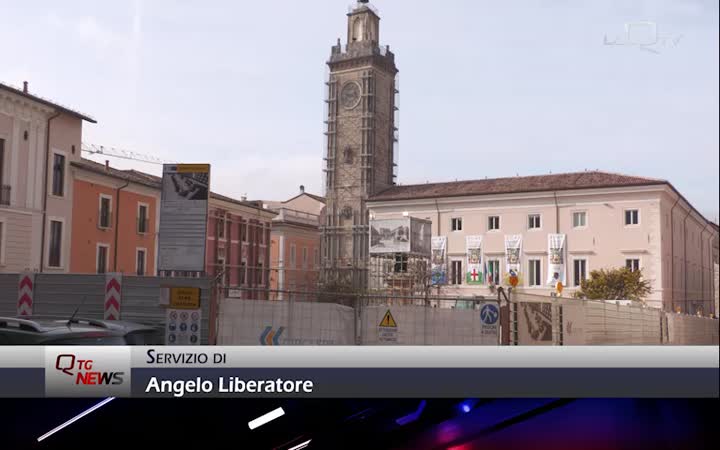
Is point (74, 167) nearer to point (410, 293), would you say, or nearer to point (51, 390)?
point (51, 390)

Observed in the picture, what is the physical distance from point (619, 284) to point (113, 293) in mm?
2639

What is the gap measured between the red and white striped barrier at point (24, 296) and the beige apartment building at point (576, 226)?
162cm

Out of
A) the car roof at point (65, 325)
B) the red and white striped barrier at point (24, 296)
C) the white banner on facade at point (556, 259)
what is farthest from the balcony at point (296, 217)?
the white banner on facade at point (556, 259)

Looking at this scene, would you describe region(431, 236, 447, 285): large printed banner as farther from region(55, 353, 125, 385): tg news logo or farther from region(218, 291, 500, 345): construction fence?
region(55, 353, 125, 385): tg news logo

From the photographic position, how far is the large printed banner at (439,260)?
13.3 ft

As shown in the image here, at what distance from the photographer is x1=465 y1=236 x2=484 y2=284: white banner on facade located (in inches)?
150

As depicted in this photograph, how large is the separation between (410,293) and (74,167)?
286 cm

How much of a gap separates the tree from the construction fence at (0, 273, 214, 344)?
206cm

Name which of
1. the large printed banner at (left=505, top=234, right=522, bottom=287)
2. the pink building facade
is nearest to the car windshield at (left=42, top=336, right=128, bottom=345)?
the pink building facade

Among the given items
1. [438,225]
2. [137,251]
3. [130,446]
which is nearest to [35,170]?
[137,251]

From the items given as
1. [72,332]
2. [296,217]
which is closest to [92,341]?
[72,332]

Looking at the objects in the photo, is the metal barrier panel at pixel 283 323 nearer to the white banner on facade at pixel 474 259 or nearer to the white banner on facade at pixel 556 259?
the white banner on facade at pixel 474 259

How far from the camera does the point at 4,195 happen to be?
2594 mm

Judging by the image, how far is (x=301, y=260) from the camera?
340 cm
